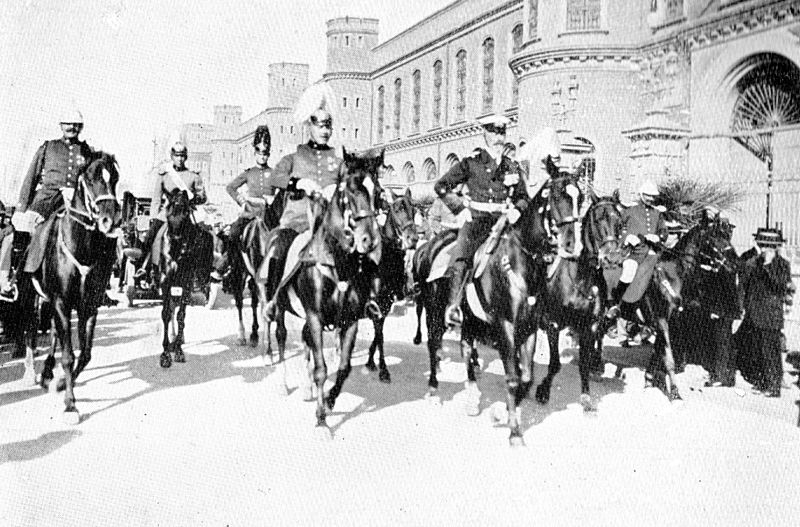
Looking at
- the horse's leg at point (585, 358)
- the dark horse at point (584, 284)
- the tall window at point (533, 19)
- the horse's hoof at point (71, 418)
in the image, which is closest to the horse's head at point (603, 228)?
the dark horse at point (584, 284)

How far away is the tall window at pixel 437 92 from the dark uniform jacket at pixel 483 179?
32619 millimetres

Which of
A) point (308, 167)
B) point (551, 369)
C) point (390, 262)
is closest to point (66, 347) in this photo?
point (308, 167)

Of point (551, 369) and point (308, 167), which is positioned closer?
point (308, 167)

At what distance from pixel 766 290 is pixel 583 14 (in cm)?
1535

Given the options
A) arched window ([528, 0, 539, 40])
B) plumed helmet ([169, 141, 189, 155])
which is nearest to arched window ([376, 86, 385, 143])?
arched window ([528, 0, 539, 40])

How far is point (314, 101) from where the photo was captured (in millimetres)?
7344

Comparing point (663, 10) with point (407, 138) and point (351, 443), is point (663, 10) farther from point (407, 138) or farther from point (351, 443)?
point (407, 138)

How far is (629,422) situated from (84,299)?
217 inches

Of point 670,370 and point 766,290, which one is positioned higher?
point 766,290

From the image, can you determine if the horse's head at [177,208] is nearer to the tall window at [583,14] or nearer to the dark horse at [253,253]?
the dark horse at [253,253]

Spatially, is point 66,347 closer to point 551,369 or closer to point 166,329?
point 166,329

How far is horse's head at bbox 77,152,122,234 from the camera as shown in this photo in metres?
6.88

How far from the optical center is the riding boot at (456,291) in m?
7.31

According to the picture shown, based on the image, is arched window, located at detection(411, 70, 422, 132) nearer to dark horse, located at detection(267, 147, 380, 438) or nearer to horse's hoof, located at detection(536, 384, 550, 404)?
horse's hoof, located at detection(536, 384, 550, 404)
